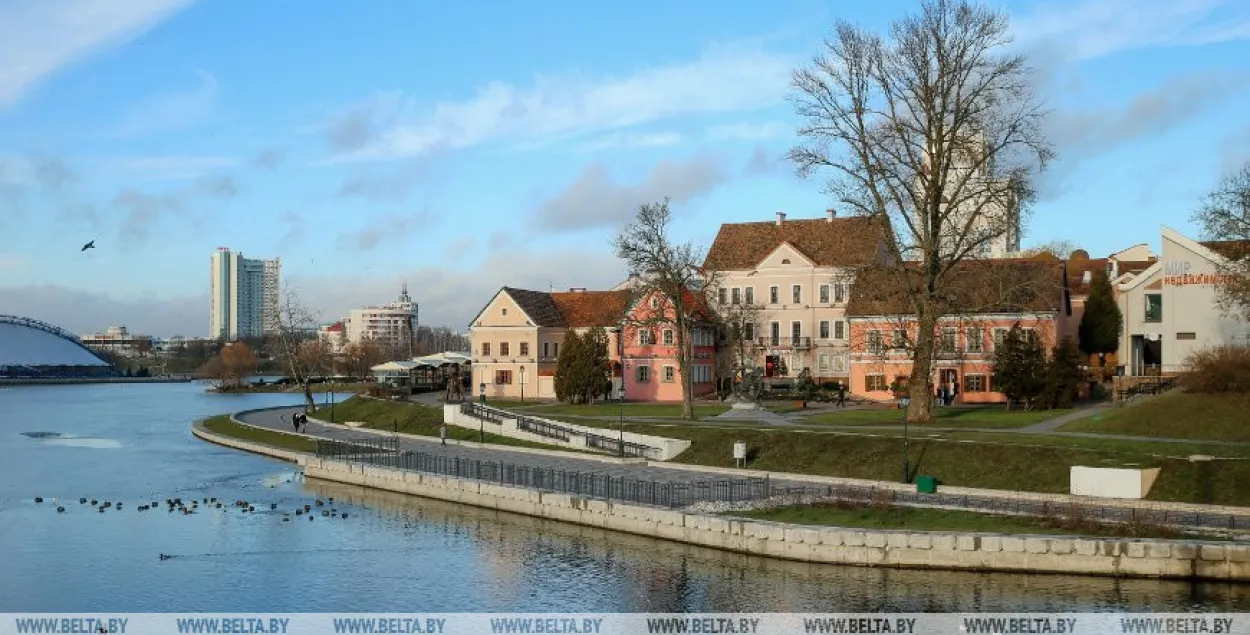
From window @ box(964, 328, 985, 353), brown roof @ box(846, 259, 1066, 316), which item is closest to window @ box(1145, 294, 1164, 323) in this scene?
brown roof @ box(846, 259, 1066, 316)

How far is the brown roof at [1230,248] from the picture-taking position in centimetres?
5384

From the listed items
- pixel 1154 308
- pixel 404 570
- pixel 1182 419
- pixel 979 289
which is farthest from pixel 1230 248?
pixel 404 570

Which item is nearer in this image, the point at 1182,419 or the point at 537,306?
the point at 1182,419

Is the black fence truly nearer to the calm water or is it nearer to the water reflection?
the calm water

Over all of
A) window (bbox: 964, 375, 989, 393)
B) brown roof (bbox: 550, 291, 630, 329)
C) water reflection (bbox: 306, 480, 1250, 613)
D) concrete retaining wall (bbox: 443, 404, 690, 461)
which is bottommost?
water reflection (bbox: 306, 480, 1250, 613)

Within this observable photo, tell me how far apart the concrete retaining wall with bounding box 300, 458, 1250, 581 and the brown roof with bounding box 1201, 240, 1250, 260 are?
27552 millimetres

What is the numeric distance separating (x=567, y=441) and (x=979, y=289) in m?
22.3

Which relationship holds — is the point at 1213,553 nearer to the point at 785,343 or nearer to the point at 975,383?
the point at 975,383

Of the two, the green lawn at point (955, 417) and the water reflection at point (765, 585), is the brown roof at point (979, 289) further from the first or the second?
the water reflection at point (765, 585)

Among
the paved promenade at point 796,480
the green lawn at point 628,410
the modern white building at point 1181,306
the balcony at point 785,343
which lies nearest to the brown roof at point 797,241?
the balcony at point 785,343

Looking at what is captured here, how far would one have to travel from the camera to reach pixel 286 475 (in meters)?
57.2

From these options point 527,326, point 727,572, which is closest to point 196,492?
point 727,572

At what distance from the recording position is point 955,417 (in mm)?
55594

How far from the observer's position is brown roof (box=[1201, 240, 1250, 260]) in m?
53.8
